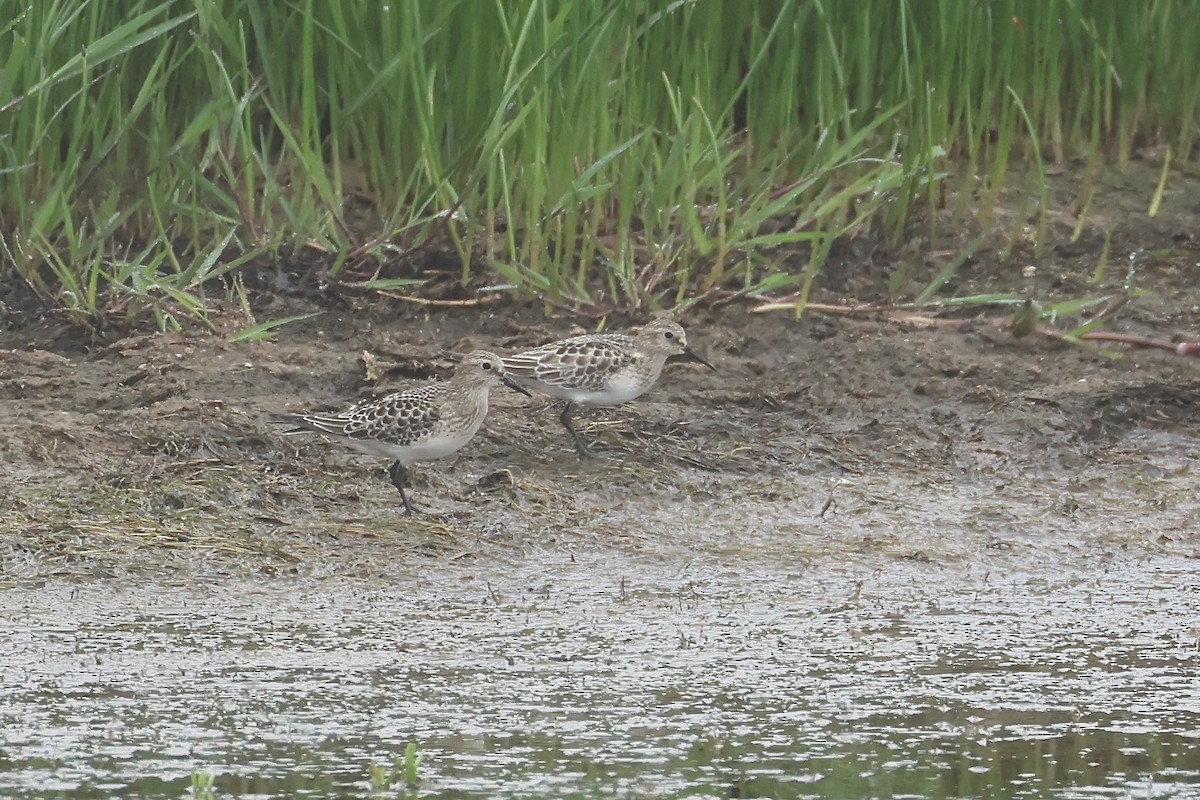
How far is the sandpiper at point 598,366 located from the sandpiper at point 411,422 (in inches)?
13.7

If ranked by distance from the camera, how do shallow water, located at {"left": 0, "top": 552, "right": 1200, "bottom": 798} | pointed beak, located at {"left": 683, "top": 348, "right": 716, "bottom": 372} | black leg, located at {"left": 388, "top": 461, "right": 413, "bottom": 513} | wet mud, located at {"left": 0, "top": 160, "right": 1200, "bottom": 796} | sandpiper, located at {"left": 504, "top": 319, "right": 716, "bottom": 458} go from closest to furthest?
shallow water, located at {"left": 0, "top": 552, "right": 1200, "bottom": 798} → wet mud, located at {"left": 0, "top": 160, "right": 1200, "bottom": 796} → black leg, located at {"left": 388, "top": 461, "right": 413, "bottom": 513} → sandpiper, located at {"left": 504, "top": 319, "right": 716, "bottom": 458} → pointed beak, located at {"left": 683, "top": 348, "right": 716, "bottom": 372}

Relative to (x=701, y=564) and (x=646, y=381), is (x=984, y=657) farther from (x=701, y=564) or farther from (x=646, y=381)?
(x=646, y=381)

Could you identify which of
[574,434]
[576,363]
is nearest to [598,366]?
[576,363]

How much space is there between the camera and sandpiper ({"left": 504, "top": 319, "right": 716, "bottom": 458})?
7.34m

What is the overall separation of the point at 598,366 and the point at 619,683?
2.41 meters

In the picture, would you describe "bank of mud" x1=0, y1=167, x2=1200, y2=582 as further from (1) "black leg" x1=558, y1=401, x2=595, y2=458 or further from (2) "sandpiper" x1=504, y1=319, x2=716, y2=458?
(2) "sandpiper" x1=504, y1=319, x2=716, y2=458

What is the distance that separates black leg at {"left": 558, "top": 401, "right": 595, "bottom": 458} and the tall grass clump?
0.78 m

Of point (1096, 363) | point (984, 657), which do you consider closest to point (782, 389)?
point (1096, 363)

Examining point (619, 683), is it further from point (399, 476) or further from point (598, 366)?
point (598, 366)

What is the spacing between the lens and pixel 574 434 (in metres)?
7.32

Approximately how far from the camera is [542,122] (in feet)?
26.7

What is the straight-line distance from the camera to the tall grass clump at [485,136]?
8.08m

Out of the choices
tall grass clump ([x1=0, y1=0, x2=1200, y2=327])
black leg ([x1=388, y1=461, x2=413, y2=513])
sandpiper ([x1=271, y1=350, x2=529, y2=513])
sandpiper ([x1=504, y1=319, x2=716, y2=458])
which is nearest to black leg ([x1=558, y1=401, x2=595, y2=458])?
sandpiper ([x1=504, y1=319, x2=716, y2=458])

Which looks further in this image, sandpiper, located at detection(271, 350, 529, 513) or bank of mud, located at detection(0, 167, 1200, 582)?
sandpiper, located at detection(271, 350, 529, 513)
